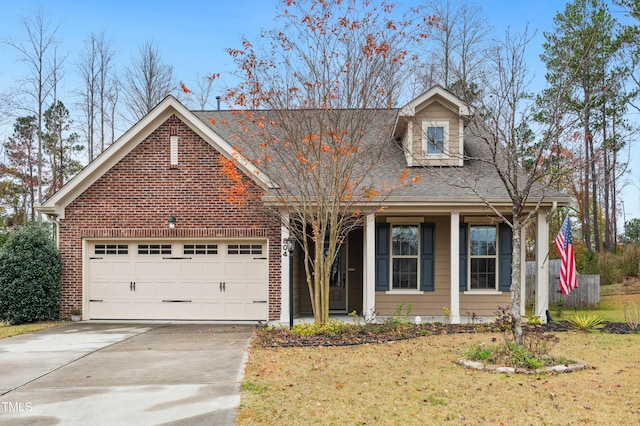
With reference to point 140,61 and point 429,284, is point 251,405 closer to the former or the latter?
point 429,284

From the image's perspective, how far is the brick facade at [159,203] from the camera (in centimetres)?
1391

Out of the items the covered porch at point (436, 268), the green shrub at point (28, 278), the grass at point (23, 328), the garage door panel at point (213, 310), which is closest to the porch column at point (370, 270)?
the covered porch at point (436, 268)

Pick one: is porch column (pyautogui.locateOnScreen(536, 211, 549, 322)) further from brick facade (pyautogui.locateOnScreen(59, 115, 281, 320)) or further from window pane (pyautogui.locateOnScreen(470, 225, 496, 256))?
brick facade (pyautogui.locateOnScreen(59, 115, 281, 320))

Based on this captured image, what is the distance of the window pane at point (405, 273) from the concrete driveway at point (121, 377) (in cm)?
395

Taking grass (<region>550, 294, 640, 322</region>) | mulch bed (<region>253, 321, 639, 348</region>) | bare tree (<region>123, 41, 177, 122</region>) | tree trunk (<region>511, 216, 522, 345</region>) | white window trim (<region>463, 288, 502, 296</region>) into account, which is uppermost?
bare tree (<region>123, 41, 177, 122</region>)

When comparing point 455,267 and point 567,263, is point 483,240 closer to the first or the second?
point 455,267

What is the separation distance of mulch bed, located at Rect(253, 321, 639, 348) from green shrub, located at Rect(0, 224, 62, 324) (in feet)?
17.7

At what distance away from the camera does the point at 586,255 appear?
75.3 feet

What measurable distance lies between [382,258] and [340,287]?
1.97 metres

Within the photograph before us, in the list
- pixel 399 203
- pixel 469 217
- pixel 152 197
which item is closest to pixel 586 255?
pixel 469 217

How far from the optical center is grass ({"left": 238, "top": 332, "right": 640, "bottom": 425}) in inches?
235

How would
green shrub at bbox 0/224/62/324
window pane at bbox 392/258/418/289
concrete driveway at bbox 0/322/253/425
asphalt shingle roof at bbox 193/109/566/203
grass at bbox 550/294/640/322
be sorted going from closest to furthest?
concrete driveway at bbox 0/322/253/425 → asphalt shingle roof at bbox 193/109/566/203 → green shrub at bbox 0/224/62/324 → window pane at bbox 392/258/418/289 → grass at bbox 550/294/640/322

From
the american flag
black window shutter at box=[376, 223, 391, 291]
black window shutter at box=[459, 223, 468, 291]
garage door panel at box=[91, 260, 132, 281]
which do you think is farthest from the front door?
the american flag

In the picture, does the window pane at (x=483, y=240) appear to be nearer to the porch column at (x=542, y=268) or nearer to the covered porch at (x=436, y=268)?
the covered porch at (x=436, y=268)
